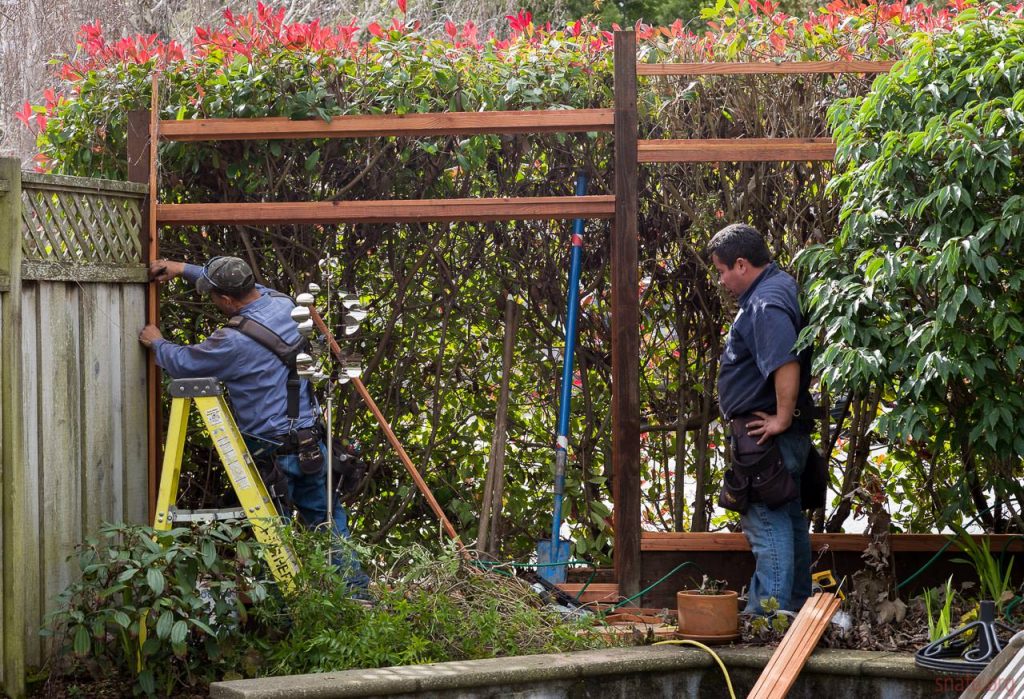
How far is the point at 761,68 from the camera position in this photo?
5.34m

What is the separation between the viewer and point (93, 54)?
567 centimetres

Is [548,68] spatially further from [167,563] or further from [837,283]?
[167,563]

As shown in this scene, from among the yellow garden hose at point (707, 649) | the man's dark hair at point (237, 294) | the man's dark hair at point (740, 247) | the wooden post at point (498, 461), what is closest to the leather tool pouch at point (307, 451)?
the man's dark hair at point (237, 294)

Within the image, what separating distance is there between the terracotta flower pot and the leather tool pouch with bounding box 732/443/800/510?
486 mm

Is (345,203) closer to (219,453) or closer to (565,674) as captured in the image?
(219,453)

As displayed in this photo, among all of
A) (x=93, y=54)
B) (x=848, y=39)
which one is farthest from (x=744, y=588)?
(x=93, y=54)

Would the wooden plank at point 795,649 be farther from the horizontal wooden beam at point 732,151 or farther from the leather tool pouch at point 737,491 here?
the horizontal wooden beam at point 732,151

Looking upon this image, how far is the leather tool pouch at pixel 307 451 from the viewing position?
5.21 meters

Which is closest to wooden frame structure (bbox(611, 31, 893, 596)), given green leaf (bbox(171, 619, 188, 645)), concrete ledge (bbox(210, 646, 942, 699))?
concrete ledge (bbox(210, 646, 942, 699))

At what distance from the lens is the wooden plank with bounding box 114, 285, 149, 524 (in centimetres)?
511

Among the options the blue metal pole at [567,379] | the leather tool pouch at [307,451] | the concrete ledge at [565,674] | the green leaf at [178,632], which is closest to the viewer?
the concrete ledge at [565,674]

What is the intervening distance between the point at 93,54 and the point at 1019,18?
410cm

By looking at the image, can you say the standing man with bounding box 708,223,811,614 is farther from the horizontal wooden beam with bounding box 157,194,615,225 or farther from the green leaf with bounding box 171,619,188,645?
the green leaf with bounding box 171,619,188,645

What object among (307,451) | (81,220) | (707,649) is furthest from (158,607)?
(707,649)
